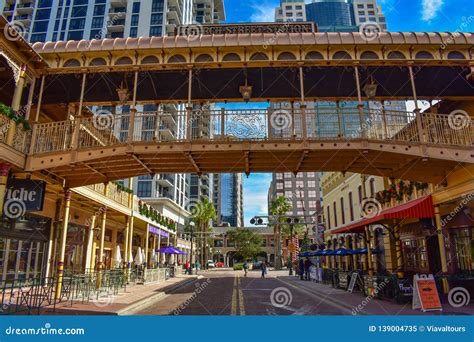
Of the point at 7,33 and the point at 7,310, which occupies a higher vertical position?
the point at 7,33

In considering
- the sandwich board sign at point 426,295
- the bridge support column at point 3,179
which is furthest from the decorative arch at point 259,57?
the sandwich board sign at point 426,295

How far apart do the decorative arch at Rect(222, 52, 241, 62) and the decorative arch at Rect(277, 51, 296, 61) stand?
1361 millimetres

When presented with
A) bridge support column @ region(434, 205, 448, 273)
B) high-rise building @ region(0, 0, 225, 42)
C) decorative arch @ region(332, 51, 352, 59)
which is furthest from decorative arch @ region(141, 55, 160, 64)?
high-rise building @ region(0, 0, 225, 42)

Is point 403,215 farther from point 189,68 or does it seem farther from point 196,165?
point 189,68

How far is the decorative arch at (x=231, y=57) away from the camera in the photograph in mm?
11719

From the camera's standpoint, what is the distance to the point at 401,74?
40.8ft

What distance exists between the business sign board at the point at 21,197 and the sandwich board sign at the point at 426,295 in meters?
12.4

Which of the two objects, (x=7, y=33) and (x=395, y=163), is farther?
(x=395, y=163)

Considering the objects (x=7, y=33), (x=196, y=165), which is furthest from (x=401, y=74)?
(x=7, y=33)

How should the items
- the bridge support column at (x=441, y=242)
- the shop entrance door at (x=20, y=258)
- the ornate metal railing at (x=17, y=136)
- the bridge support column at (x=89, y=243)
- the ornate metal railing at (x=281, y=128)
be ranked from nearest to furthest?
the ornate metal railing at (x=17, y=136) < the ornate metal railing at (x=281, y=128) < the bridge support column at (x=441, y=242) < the shop entrance door at (x=20, y=258) < the bridge support column at (x=89, y=243)

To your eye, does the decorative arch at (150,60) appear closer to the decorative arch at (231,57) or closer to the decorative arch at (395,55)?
the decorative arch at (231,57)

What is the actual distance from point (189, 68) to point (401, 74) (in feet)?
24.3
